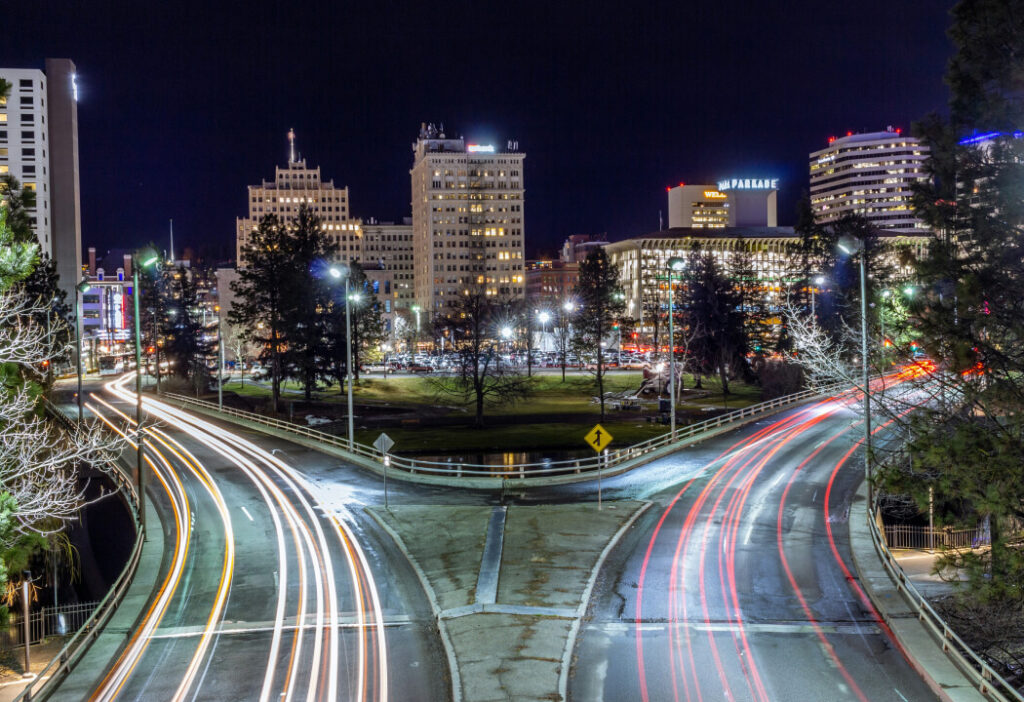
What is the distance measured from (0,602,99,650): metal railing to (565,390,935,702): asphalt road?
1445 centimetres

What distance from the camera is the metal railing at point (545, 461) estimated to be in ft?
110

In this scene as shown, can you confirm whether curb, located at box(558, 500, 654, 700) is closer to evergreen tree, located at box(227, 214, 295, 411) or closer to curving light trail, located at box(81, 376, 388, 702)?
curving light trail, located at box(81, 376, 388, 702)

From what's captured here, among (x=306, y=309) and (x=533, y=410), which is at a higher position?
(x=306, y=309)

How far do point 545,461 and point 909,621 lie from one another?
938 inches

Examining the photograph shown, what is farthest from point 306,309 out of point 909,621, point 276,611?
point 909,621

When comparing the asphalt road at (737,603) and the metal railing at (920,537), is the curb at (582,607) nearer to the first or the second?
the asphalt road at (737,603)

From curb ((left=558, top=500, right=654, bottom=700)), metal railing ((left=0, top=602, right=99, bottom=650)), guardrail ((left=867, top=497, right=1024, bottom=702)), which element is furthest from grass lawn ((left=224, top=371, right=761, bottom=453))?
guardrail ((left=867, top=497, right=1024, bottom=702))

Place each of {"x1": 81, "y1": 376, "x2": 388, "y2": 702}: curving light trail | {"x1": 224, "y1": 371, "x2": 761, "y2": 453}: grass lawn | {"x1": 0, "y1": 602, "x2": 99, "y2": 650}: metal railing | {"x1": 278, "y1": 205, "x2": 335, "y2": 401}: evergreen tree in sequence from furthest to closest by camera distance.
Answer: {"x1": 278, "y1": 205, "x2": 335, "y2": 401}: evergreen tree → {"x1": 224, "y1": 371, "x2": 761, "y2": 453}: grass lawn → {"x1": 0, "y1": 602, "x2": 99, "y2": 650}: metal railing → {"x1": 81, "y1": 376, "x2": 388, "y2": 702}: curving light trail

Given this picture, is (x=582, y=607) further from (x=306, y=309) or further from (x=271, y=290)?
(x=271, y=290)

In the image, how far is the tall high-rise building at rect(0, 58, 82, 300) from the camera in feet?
388

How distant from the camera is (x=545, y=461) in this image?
131ft

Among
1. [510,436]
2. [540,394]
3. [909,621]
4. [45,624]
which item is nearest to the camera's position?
[909,621]

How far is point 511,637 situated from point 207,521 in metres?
14.6

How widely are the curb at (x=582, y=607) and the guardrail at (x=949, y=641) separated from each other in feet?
21.6
